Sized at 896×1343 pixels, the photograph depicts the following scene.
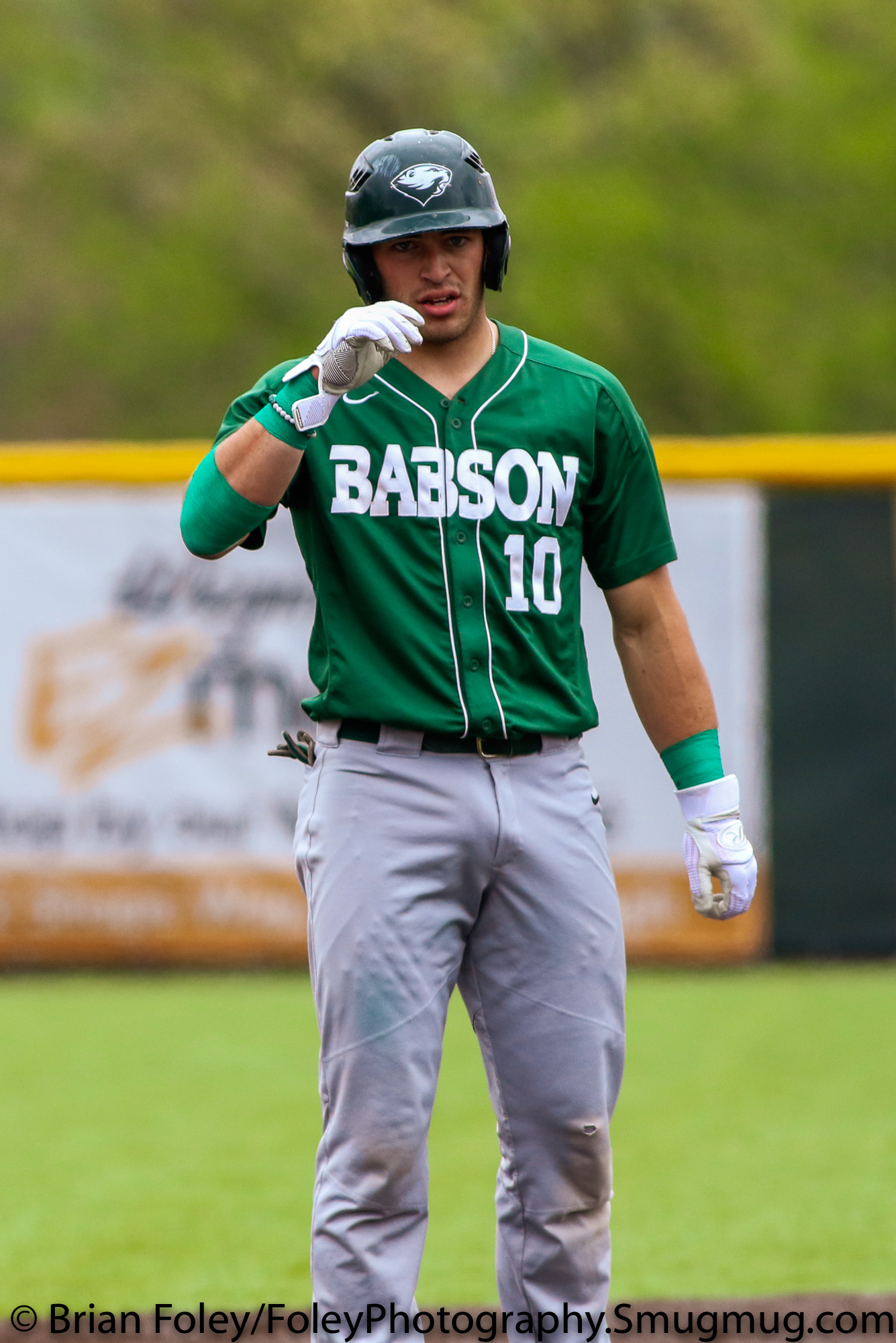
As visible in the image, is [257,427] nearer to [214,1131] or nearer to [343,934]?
[343,934]

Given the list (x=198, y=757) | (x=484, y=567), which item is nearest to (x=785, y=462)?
(x=198, y=757)

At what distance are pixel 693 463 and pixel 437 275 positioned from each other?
5.84 m

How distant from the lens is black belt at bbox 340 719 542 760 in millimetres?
2873

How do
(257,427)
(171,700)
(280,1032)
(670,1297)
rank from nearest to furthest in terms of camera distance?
(257,427) → (670,1297) → (280,1032) → (171,700)

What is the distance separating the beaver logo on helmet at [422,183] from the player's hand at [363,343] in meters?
0.23

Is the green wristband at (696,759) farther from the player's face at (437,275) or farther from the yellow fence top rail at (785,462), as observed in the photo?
the yellow fence top rail at (785,462)

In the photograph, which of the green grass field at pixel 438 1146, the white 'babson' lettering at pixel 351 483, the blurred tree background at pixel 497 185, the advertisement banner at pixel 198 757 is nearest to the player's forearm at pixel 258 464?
the white 'babson' lettering at pixel 351 483

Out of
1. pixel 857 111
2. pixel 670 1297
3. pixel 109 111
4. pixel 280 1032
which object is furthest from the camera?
pixel 109 111

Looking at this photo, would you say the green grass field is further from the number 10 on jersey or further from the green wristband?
the number 10 on jersey

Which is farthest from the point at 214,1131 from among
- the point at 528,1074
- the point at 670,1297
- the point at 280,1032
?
the point at 528,1074

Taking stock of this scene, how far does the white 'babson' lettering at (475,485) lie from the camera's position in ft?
9.52

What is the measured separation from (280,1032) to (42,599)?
279 centimetres

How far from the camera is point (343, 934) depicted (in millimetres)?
2789

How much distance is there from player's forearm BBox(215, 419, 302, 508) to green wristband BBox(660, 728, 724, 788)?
35.1 inches
